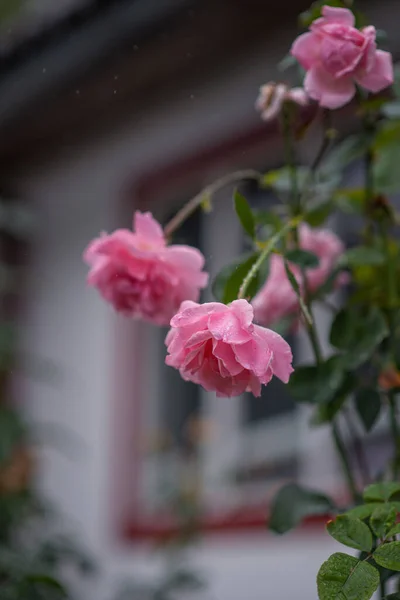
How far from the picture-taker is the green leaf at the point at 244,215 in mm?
1085

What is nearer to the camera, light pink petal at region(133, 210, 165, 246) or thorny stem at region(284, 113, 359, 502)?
light pink petal at region(133, 210, 165, 246)

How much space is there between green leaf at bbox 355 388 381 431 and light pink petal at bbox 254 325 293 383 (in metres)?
0.37

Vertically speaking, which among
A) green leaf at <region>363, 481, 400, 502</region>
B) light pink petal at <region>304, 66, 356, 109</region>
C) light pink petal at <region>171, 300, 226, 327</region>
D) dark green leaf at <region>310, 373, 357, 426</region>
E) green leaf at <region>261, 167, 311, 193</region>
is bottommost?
green leaf at <region>363, 481, 400, 502</region>

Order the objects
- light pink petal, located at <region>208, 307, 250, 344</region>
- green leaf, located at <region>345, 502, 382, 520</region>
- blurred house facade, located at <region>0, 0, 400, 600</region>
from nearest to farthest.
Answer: light pink petal, located at <region>208, 307, 250, 344</region>
green leaf, located at <region>345, 502, 382, 520</region>
blurred house facade, located at <region>0, 0, 400, 600</region>

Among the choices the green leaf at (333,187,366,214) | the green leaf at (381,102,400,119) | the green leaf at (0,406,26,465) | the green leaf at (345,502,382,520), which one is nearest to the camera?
the green leaf at (345,502,382,520)

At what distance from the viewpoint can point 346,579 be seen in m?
0.87

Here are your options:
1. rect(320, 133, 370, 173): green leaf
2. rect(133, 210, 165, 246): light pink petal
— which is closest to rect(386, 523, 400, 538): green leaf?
rect(133, 210, 165, 246): light pink petal

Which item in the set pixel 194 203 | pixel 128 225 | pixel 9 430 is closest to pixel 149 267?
pixel 194 203

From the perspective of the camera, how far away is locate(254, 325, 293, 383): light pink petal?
0.88 metres

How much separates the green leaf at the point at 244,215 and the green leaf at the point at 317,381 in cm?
21

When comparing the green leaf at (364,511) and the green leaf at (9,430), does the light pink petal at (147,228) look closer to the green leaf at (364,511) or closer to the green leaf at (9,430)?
the green leaf at (364,511)

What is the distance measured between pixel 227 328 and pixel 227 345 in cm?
2

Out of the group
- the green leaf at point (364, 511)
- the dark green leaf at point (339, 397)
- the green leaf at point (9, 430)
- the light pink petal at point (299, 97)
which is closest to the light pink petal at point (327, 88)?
the light pink petal at point (299, 97)

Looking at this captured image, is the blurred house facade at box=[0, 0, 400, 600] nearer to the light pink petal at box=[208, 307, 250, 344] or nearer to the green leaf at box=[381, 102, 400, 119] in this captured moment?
the green leaf at box=[381, 102, 400, 119]
